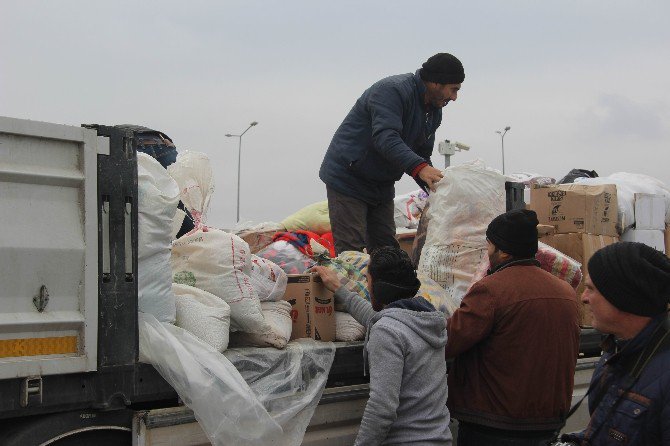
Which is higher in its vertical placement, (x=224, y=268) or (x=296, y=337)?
(x=224, y=268)

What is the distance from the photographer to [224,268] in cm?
354

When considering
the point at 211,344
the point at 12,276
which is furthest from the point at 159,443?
the point at 12,276

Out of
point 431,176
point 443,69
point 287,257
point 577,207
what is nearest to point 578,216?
point 577,207

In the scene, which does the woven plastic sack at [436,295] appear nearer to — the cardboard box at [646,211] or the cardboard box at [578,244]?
the cardboard box at [578,244]

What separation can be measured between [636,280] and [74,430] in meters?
1.87

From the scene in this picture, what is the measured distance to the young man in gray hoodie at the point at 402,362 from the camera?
3.00m

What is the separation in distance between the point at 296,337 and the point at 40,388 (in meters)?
1.33

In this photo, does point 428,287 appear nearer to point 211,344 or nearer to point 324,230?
point 211,344

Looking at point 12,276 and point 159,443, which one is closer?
point 12,276

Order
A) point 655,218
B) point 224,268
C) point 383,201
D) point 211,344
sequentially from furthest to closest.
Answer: point 655,218 < point 383,201 < point 224,268 < point 211,344

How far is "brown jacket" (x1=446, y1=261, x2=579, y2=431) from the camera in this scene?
352cm

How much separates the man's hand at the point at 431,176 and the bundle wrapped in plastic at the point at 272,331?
4.19ft

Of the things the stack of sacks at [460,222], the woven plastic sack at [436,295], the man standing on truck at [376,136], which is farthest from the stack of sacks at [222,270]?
the man standing on truck at [376,136]

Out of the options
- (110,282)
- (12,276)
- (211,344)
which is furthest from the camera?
(211,344)
